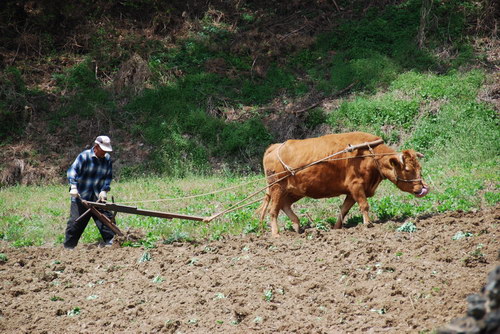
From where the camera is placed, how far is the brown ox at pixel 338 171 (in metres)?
10.6

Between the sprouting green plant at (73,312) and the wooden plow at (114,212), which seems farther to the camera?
the wooden plow at (114,212)

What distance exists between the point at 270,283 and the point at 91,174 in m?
4.94

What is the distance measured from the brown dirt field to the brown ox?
0.75 meters

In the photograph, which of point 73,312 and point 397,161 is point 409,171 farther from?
point 73,312

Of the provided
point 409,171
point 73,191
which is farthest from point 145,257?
point 409,171

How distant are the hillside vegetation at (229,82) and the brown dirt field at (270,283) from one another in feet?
23.4

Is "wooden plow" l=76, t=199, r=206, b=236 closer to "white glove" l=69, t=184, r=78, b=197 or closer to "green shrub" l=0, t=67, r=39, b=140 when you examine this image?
"white glove" l=69, t=184, r=78, b=197

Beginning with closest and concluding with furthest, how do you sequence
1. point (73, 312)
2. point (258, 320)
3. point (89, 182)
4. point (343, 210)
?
1. point (258, 320)
2. point (73, 312)
3. point (343, 210)
4. point (89, 182)

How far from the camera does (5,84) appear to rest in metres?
24.5

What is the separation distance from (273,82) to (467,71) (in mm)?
7590

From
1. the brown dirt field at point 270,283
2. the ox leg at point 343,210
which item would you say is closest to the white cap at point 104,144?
the brown dirt field at point 270,283

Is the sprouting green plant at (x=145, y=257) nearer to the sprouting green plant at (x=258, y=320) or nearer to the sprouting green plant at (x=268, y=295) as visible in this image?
the sprouting green plant at (x=268, y=295)

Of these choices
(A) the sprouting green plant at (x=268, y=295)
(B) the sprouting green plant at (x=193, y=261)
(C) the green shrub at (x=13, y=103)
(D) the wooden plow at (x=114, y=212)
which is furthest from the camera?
(C) the green shrub at (x=13, y=103)

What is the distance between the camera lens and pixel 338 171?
36.1ft
